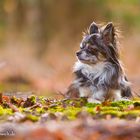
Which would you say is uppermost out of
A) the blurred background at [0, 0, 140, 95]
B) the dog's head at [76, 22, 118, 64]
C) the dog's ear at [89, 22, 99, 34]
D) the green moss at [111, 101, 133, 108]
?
the blurred background at [0, 0, 140, 95]

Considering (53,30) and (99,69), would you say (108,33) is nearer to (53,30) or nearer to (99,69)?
(99,69)

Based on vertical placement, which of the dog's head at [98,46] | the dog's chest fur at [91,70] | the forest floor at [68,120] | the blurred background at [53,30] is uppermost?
the blurred background at [53,30]

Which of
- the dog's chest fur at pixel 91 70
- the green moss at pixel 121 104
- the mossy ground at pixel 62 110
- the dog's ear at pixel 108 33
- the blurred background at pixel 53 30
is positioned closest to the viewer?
the mossy ground at pixel 62 110

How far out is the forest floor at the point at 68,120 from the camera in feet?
21.8

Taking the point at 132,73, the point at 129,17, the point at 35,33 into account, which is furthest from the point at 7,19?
the point at 132,73

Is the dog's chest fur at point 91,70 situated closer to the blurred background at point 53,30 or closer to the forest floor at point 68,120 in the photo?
the forest floor at point 68,120

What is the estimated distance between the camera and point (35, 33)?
38.9 m

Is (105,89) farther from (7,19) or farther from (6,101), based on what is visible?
(7,19)

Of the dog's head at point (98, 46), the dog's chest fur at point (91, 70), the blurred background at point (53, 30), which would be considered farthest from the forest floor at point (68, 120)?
the blurred background at point (53, 30)

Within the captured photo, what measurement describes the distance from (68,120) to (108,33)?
369 centimetres

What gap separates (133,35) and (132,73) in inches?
186

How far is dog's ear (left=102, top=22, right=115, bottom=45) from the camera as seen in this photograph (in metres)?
11.5

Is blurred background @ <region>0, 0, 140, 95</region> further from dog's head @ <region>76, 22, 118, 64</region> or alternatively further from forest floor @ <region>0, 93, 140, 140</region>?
forest floor @ <region>0, 93, 140, 140</region>

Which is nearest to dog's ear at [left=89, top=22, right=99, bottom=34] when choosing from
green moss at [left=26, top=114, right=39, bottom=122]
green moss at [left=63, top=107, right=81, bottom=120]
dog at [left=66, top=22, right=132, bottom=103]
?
dog at [left=66, top=22, right=132, bottom=103]
